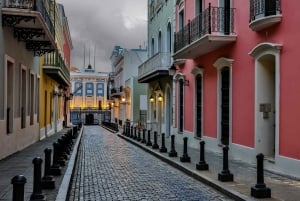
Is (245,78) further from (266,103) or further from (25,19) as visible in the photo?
(25,19)

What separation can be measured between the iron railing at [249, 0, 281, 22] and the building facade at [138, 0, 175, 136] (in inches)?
470

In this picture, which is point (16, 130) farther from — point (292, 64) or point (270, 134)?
point (292, 64)

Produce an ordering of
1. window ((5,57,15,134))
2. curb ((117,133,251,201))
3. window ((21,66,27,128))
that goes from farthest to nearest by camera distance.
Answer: window ((21,66,27,128)) < window ((5,57,15,134)) < curb ((117,133,251,201))

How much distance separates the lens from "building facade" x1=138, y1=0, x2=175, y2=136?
26.0 meters

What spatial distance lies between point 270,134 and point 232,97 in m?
2.58

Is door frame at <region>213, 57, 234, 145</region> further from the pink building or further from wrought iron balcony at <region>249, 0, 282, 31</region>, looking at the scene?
wrought iron balcony at <region>249, 0, 282, 31</region>

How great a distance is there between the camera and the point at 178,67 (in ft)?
75.5

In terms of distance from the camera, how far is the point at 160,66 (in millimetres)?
25922

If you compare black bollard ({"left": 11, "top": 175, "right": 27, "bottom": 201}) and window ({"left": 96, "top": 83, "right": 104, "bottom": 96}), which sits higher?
window ({"left": 96, "top": 83, "right": 104, "bottom": 96})

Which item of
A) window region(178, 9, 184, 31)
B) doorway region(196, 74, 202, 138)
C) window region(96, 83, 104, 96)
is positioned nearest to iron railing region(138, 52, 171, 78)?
window region(178, 9, 184, 31)

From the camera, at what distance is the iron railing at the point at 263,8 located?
38.5 ft

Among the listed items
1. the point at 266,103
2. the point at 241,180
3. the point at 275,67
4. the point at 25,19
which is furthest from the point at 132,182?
the point at 25,19

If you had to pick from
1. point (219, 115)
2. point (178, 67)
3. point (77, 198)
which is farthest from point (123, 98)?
point (77, 198)

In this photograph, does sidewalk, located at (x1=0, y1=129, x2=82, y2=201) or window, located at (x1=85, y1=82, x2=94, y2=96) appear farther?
window, located at (x1=85, y1=82, x2=94, y2=96)
